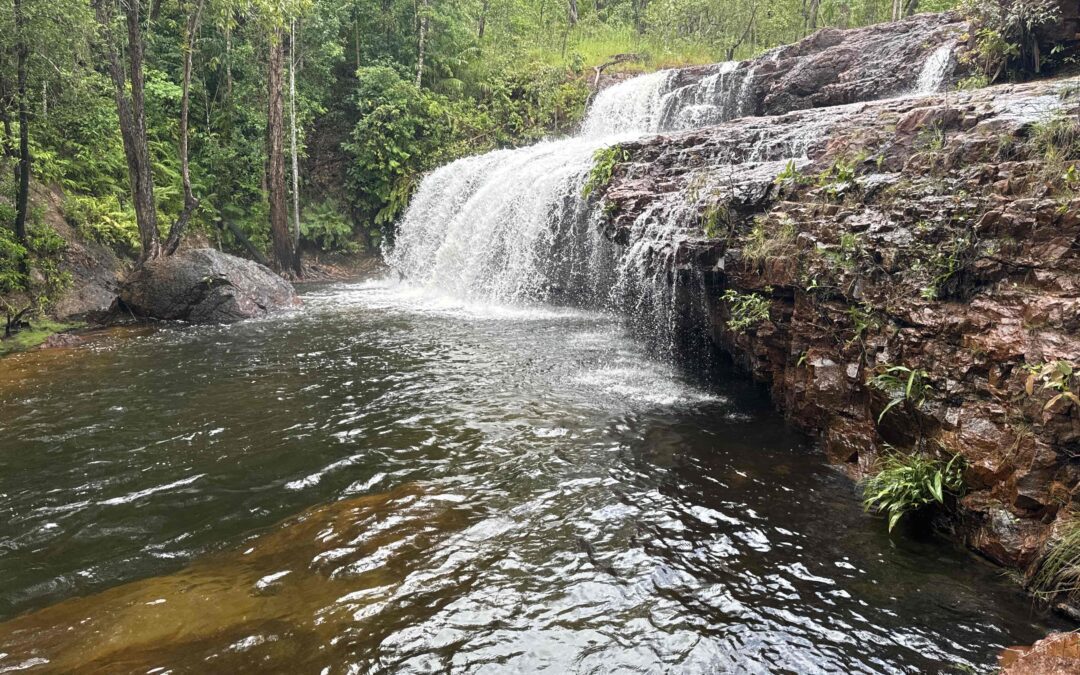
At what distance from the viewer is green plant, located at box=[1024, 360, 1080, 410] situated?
3.48 m

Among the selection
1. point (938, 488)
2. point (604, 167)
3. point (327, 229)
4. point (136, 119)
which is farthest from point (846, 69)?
point (327, 229)

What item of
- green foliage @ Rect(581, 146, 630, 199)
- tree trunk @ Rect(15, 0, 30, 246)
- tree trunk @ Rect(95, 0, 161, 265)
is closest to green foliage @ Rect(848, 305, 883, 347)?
green foliage @ Rect(581, 146, 630, 199)

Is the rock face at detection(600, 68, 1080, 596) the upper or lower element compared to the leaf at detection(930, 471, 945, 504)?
upper

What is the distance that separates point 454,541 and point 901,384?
3.67 metres

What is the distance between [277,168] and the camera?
16.5 meters

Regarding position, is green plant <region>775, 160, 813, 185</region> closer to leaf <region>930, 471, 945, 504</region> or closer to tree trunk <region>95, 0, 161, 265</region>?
leaf <region>930, 471, 945, 504</region>

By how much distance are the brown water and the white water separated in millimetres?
2055

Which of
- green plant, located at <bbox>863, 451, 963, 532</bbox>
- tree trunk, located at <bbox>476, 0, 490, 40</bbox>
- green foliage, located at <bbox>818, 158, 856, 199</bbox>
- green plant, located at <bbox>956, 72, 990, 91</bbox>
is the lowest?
green plant, located at <bbox>863, 451, 963, 532</bbox>

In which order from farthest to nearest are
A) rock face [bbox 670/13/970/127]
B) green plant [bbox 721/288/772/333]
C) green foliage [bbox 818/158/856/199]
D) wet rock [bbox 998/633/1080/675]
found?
rock face [bbox 670/13/970/127] → green plant [bbox 721/288/772/333] → green foliage [bbox 818/158/856/199] → wet rock [bbox 998/633/1080/675]

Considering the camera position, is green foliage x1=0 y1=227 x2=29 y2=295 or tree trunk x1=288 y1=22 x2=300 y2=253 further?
tree trunk x1=288 y1=22 x2=300 y2=253

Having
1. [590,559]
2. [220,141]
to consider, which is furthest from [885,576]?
[220,141]

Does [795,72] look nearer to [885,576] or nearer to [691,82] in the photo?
[691,82]

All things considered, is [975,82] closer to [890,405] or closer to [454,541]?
[890,405]

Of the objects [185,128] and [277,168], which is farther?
[277,168]
